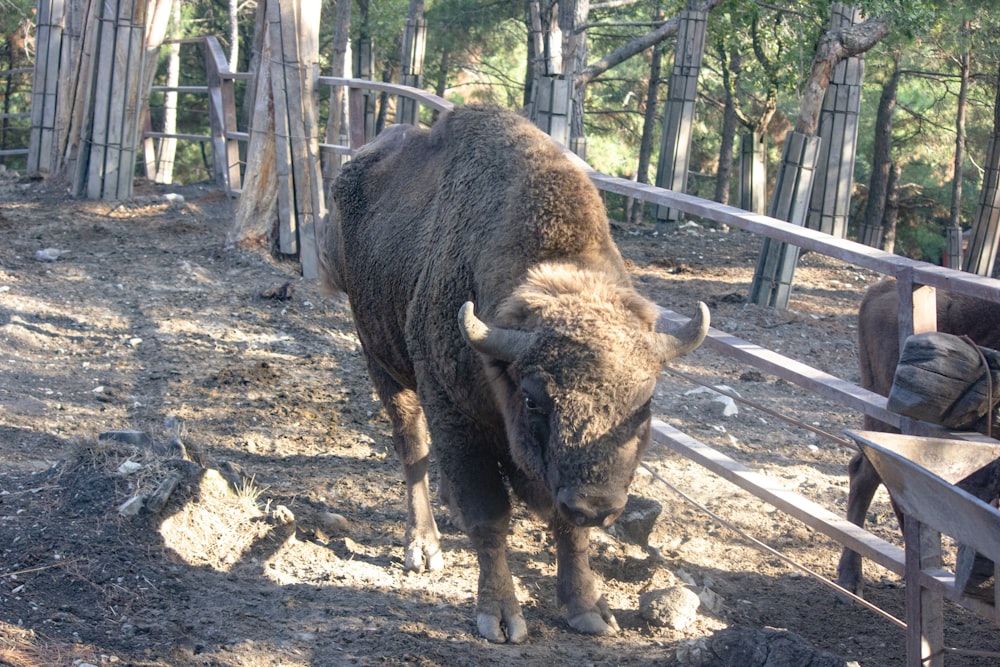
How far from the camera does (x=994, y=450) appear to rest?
314 centimetres

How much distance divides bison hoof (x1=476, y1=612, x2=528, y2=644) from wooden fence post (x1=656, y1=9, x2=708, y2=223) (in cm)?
1187

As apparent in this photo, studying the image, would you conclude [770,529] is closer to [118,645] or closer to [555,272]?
[555,272]

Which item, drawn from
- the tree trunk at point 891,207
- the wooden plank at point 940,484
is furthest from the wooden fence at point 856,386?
the tree trunk at point 891,207

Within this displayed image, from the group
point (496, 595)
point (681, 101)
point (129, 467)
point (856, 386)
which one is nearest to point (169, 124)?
point (681, 101)

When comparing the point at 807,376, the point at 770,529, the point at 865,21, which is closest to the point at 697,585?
the point at 770,529

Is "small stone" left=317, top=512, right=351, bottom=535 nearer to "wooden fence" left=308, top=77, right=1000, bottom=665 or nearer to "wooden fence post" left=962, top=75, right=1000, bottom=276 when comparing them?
"wooden fence" left=308, top=77, right=1000, bottom=665

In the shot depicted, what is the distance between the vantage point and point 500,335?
12.4 feet

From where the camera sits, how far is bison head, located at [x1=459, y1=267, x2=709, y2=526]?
3.56 m

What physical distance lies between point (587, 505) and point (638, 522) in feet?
6.28

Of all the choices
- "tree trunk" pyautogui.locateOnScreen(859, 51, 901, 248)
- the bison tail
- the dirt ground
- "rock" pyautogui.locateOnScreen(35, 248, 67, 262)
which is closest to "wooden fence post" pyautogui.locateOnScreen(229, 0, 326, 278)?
the dirt ground

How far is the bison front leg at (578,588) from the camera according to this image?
14.5ft

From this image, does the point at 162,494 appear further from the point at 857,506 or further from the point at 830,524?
the point at 857,506

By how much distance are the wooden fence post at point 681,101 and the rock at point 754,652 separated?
12140mm

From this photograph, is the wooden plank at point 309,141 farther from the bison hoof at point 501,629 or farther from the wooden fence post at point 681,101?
the wooden fence post at point 681,101
